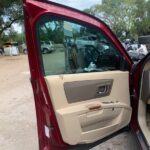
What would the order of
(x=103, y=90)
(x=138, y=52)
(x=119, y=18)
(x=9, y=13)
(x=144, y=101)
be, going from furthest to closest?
(x=9, y=13), (x=119, y=18), (x=138, y=52), (x=144, y=101), (x=103, y=90)

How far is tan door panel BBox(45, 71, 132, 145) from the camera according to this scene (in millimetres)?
2707

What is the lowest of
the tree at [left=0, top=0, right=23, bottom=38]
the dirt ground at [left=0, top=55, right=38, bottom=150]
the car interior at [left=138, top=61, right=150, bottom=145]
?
the dirt ground at [left=0, top=55, right=38, bottom=150]

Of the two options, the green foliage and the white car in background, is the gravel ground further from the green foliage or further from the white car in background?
the green foliage

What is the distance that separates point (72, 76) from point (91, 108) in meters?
0.35

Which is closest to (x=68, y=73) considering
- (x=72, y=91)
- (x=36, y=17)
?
(x=72, y=91)

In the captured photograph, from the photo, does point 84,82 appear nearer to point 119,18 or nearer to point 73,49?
point 73,49

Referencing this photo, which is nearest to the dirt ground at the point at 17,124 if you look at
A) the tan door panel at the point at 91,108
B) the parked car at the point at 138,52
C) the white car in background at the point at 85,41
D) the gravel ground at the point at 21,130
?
the gravel ground at the point at 21,130

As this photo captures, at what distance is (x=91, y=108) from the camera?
288cm

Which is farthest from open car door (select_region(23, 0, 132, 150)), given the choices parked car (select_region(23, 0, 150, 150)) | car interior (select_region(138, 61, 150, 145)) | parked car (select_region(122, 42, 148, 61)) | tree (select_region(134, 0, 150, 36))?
tree (select_region(134, 0, 150, 36))

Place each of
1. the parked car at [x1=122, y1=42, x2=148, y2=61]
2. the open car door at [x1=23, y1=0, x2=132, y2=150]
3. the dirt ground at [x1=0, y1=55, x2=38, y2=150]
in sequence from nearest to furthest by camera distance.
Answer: the open car door at [x1=23, y1=0, x2=132, y2=150] → the parked car at [x1=122, y1=42, x2=148, y2=61] → the dirt ground at [x1=0, y1=55, x2=38, y2=150]

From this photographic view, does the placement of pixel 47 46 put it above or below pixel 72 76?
above

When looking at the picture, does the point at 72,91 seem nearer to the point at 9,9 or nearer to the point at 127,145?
the point at 127,145

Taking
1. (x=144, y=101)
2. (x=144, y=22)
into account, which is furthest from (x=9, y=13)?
(x=144, y=101)

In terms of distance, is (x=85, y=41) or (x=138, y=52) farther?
(x=138, y=52)
